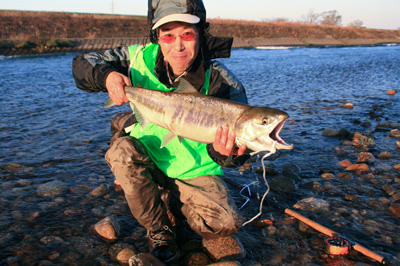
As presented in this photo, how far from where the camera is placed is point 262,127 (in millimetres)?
2811

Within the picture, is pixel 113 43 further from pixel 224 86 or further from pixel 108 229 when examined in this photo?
pixel 108 229

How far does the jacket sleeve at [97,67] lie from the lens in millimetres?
3416

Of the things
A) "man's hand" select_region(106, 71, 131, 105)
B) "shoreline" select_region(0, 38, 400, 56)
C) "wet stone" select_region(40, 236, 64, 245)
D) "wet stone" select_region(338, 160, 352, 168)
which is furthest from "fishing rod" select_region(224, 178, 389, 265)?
"shoreline" select_region(0, 38, 400, 56)

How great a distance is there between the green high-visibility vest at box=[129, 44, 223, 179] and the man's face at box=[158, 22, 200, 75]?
28cm

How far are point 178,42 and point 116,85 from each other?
2.72ft

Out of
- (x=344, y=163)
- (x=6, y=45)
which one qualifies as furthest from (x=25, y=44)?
(x=344, y=163)

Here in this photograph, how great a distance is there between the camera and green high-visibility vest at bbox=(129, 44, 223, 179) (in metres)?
3.50

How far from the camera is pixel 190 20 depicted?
3270mm

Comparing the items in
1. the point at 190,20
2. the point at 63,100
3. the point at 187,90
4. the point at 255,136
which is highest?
the point at 190,20

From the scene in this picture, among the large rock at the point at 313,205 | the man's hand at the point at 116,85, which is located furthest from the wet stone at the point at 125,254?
the large rock at the point at 313,205

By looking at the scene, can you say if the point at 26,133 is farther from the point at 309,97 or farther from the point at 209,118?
the point at 309,97

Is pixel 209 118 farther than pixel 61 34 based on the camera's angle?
No

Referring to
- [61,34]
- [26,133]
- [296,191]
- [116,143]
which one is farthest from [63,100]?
[61,34]

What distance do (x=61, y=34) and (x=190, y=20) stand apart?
138 ft
